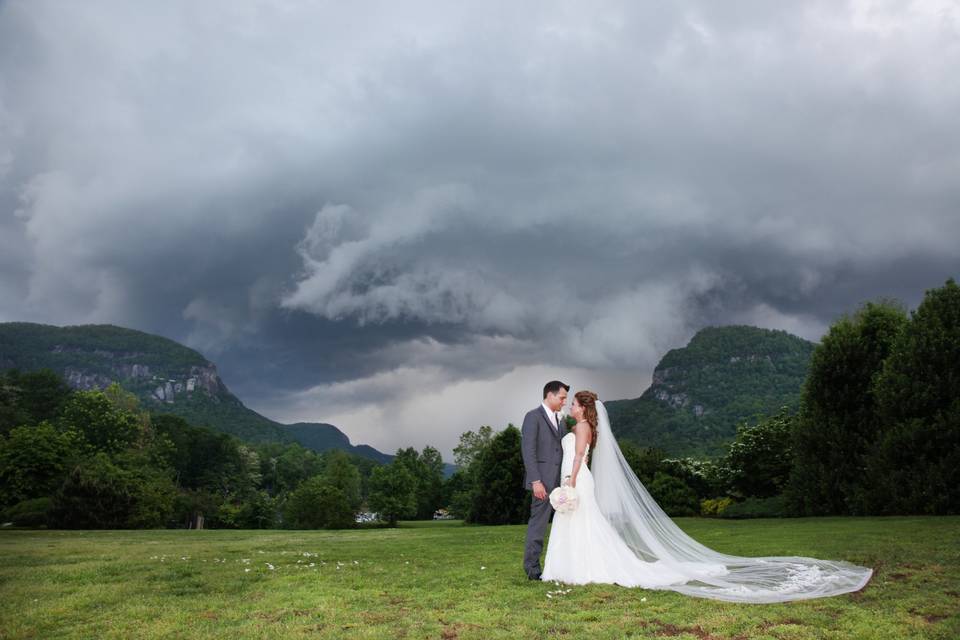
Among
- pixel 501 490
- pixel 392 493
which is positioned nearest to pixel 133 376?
pixel 392 493

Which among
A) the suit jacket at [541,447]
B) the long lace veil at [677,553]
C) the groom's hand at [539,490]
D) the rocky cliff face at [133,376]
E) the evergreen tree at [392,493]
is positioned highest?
the rocky cliff face at [133,376]

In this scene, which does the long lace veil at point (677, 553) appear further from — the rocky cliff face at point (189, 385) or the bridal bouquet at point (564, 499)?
the rocky cliff face at point (189, 385)

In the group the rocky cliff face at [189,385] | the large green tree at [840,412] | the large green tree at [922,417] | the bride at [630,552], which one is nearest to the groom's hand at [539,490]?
the bride at [630,552]

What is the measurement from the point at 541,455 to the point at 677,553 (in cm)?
346

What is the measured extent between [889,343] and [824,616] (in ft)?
85.2

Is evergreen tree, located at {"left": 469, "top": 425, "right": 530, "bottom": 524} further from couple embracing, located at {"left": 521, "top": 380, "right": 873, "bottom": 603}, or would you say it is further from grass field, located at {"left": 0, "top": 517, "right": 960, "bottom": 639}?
couple embracing, located at {"left": 521, "top": 380, "right": 873, "bottom": 603}

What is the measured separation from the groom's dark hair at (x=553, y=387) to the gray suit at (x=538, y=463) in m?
0.29

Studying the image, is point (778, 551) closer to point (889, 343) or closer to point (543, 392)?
point (543, 392)

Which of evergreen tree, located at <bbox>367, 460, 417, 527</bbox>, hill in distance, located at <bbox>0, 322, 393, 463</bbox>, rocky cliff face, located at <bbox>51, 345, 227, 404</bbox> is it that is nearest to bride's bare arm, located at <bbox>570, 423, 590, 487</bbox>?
evergreen tree, located at <bbox>367, 460, 417, 527</bbox>

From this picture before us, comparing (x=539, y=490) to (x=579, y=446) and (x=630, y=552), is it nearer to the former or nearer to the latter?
(x=579, y=446)

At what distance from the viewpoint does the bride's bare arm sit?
38.6 feet

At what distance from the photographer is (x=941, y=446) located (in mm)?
24828

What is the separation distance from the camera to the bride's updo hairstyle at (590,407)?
11.9 metres

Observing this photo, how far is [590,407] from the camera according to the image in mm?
11992
